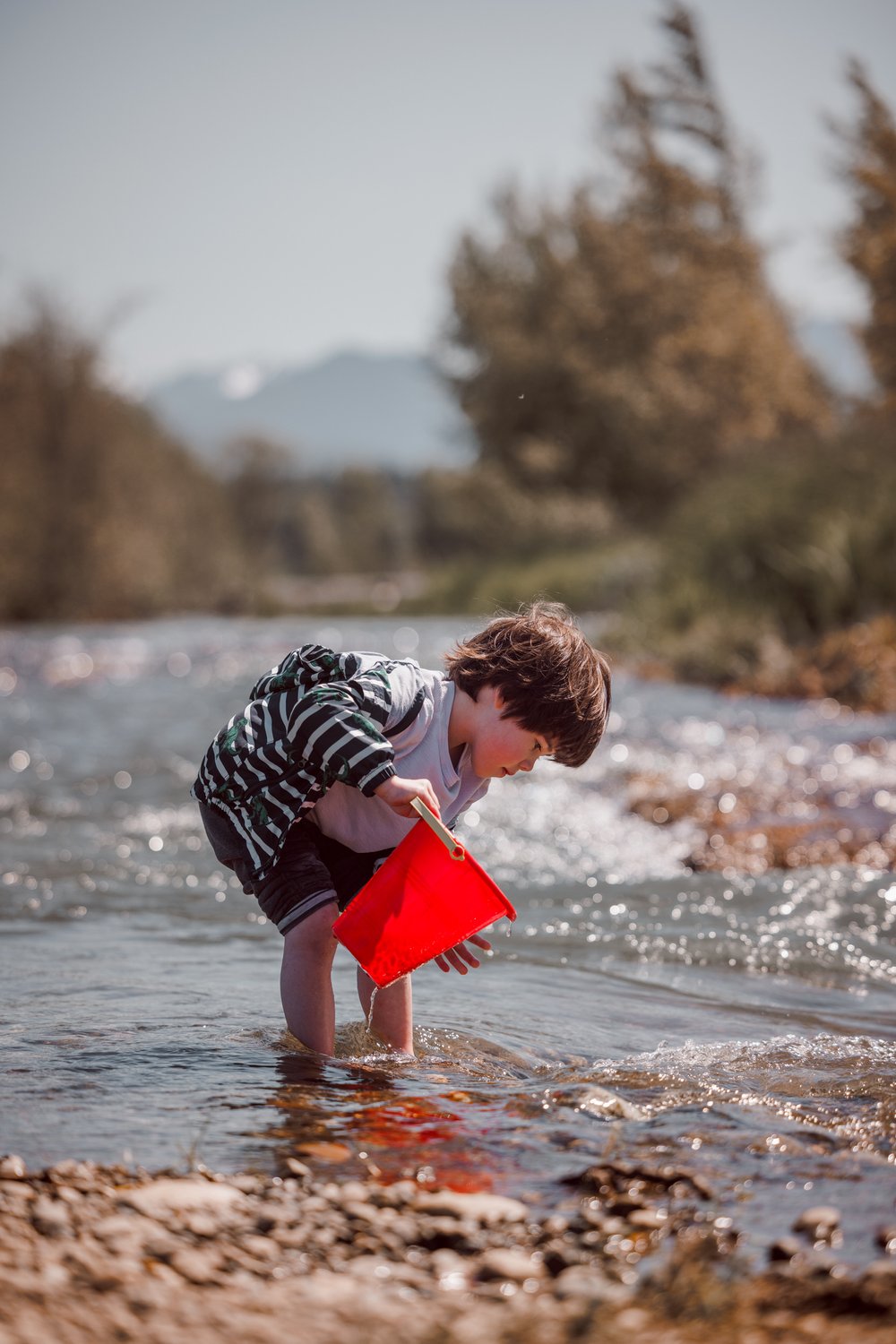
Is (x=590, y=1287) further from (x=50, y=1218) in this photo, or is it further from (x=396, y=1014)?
(x=396, y=1014)

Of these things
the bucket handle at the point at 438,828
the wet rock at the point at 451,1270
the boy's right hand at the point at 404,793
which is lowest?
the wet rock at the point at 451,1270

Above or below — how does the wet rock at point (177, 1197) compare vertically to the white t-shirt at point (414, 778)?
below

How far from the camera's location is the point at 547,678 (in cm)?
312

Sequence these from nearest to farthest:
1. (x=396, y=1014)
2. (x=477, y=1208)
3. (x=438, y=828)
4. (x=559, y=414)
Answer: (x=477, y=1208), (x=438, y=828), (x=396, y=1014), (x=559, y=414)

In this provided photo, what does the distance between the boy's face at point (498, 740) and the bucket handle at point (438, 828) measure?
0.30m

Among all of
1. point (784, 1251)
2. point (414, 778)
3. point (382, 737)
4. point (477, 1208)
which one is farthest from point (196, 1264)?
point (414, 778)

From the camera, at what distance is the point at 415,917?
302 centimetres

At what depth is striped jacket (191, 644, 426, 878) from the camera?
299cm

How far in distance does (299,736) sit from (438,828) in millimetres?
376

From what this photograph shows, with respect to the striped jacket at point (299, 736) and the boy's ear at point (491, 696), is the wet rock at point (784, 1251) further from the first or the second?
the boy's ear at point (491, 696)

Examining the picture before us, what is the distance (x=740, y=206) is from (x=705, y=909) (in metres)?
27.8

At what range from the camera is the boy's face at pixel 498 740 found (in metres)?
3.16

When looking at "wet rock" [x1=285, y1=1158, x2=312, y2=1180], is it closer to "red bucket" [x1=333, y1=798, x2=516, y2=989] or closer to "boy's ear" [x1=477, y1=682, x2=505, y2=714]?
"red bucket" [x1=333, y1=798, x2=516, y2=989]

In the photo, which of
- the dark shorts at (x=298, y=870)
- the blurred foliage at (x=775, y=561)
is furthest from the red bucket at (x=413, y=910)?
the blurred foliage at (x=775, y=561)
